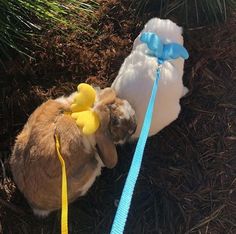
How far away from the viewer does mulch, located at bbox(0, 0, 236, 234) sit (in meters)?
3.06

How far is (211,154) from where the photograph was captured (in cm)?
321

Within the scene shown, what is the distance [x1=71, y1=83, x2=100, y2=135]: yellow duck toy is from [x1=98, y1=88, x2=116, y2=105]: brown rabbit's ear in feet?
0.23

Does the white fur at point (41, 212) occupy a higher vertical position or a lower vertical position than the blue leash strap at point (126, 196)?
lower

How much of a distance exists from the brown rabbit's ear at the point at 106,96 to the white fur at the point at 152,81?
9 cm

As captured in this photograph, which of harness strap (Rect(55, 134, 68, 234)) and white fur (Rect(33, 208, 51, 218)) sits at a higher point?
harness strap (Rect(55, 134, 68, 234))

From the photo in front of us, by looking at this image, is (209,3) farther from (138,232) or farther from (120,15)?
(138,232)

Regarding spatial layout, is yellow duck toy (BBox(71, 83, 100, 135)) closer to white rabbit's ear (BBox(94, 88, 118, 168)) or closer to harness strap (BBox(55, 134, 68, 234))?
white rabbit's ear (BBox(94, 88, 118, 168))

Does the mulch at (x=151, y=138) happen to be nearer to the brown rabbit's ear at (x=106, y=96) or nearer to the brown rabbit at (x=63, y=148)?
the brown rabbit at (x=63, y=148)

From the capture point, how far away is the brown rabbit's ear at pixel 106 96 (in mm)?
2650

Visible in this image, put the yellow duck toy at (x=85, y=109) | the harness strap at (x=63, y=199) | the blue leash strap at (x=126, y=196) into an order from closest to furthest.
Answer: the blue leash strap at (x=126, y=196)
the harness strap at (x=63, y=199)
the yellow duck toy at (x=85, y=109)

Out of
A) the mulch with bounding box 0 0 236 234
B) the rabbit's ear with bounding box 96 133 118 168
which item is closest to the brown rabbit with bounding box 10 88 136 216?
the rabbit's ear with bounding box 96 133 118 168

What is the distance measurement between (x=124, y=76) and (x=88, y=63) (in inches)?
22.7

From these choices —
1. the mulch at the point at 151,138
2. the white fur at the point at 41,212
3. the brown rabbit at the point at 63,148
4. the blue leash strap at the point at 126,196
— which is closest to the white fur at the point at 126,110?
the brown rabbit at the point at 63,148

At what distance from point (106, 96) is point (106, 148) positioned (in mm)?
282
